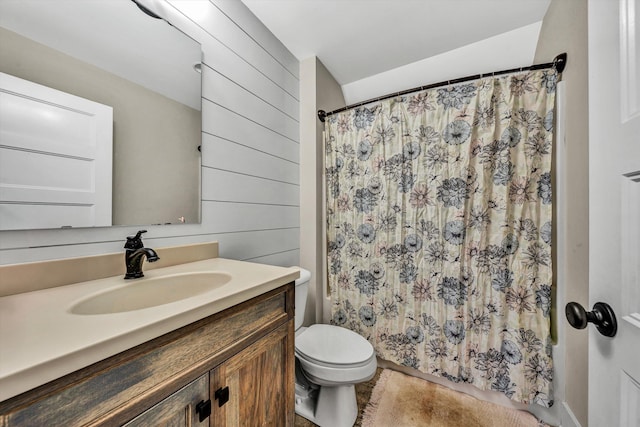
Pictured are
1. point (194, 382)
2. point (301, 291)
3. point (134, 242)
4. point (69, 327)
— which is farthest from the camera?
point (301, 291)

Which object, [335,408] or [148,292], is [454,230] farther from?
[148,292]

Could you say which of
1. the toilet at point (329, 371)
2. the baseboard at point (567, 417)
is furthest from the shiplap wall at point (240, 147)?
the baseboard at point (567, 417)

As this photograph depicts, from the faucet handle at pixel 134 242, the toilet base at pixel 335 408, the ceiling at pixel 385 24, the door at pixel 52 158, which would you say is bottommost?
the toilet base at pixel 335 408

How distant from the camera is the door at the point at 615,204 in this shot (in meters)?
0.45

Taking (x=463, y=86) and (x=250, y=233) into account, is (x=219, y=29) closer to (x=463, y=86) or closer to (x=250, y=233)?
(x=250, y=233)

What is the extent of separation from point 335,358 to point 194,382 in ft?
2.72

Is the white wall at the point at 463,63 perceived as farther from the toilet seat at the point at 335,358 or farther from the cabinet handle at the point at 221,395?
the cabinet handle at the point at 221,395

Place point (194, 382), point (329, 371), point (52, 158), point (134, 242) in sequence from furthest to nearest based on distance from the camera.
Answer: point (329, 371), point (134, 242), point (52, 158), point (194, 382)

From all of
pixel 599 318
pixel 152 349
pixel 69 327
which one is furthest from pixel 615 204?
pixel 69 327

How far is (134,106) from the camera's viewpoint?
0.96 metres

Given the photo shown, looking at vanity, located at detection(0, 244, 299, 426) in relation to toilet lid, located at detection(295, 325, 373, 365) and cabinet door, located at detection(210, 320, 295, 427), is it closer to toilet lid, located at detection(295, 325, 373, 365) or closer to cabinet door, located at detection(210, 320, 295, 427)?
cabinet door, located at detection(210, 320, 295, 427)

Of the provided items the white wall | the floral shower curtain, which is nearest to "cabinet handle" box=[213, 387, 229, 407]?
the floral shower curtain

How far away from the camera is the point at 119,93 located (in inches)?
36.1

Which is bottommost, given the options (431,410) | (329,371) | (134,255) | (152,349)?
(431,410)
